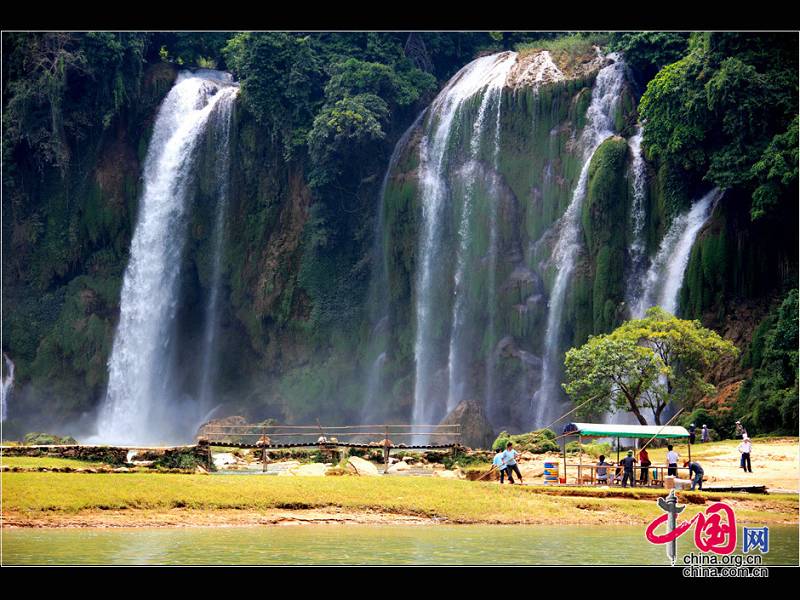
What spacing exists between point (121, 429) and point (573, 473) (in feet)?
106

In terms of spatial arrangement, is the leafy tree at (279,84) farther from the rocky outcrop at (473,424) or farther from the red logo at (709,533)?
the red logo at (709,533)

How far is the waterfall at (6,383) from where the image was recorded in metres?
66.5

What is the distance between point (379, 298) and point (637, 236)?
614 inches

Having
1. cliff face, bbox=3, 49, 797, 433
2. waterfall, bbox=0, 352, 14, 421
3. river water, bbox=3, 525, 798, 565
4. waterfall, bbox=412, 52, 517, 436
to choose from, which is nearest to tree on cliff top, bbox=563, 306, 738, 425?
cliff face, bbox=3, 49, 797, 433

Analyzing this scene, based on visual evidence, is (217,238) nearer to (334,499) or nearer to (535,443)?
(535,443)

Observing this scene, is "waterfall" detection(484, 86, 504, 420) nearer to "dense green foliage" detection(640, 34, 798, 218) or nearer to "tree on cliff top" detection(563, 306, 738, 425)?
"dense green foliage" detection(640, 34, 798, 218)

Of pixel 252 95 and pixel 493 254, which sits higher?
pixel 252 95

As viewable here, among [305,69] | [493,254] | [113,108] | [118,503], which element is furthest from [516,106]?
[118,503]

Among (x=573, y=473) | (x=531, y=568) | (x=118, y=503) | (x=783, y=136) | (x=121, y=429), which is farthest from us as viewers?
(x=121, y=429)

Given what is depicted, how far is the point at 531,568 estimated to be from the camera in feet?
64.0

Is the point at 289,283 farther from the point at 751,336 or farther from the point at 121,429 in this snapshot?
the point at 751,336

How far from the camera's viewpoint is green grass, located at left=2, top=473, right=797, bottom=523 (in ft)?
88.2

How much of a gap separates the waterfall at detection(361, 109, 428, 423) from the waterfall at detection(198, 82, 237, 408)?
333 inches

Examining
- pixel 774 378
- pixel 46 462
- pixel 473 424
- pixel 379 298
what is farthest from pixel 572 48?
pixel 46 462
